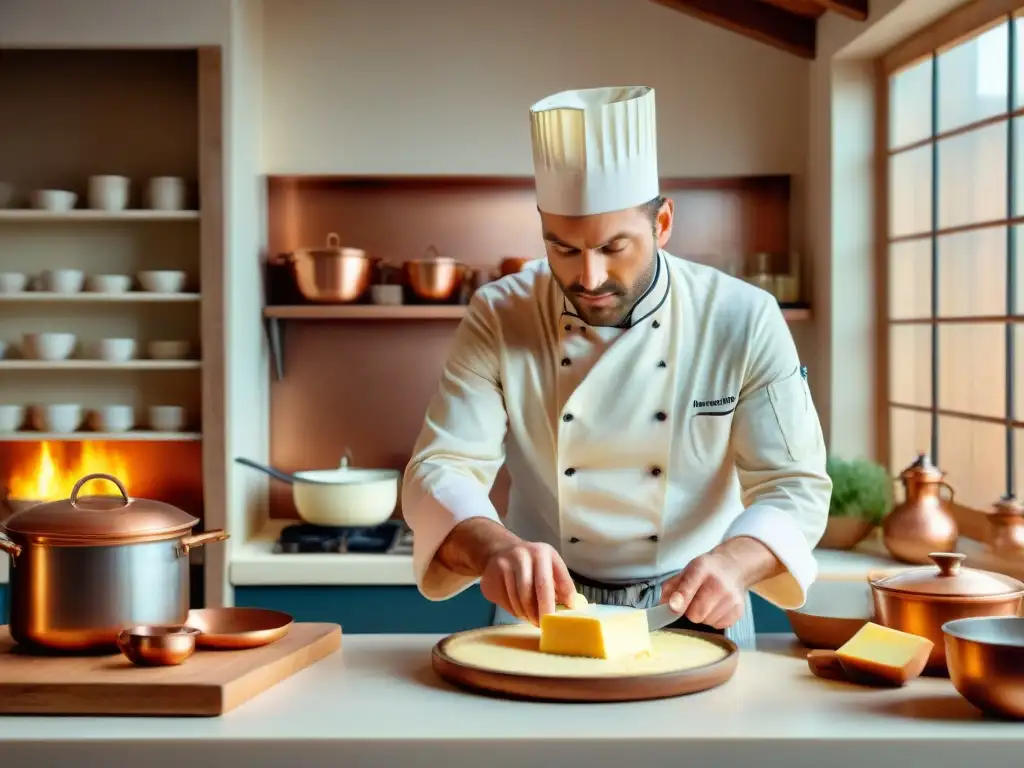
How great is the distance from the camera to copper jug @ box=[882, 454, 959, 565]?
3.19m

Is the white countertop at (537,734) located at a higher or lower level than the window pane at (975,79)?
lower

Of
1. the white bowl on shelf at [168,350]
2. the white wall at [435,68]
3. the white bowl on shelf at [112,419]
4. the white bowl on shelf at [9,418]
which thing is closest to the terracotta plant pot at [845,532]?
the white wall at [435,68]

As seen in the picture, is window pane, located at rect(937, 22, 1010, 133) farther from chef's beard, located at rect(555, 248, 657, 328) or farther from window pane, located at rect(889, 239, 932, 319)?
chef's beard, located at rect(555, 248, 657, 328)

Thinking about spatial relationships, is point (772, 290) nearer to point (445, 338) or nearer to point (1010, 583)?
point (445, 338)

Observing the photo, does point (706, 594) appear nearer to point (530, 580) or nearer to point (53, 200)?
point (530, 580)

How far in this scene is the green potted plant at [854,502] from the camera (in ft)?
11.6

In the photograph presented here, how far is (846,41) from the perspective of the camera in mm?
3607

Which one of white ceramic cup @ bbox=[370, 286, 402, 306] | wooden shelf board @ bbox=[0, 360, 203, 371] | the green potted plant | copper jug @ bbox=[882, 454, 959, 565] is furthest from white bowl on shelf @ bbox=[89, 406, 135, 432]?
copper jug @ bbox=[882, 454, 959, 565]

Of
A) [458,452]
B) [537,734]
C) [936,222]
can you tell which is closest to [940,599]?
[537,734]

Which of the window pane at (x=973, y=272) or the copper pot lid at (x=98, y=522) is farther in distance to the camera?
the window pane at (x=973, y=272)

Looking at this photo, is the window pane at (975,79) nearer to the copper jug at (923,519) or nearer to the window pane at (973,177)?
the window pane at (973,177)

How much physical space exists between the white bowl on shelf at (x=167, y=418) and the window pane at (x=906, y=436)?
2180 millimetres

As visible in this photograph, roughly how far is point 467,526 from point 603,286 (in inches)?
17.4

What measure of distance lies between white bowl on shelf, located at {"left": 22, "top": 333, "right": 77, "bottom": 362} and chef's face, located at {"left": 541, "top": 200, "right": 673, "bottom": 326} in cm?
217
